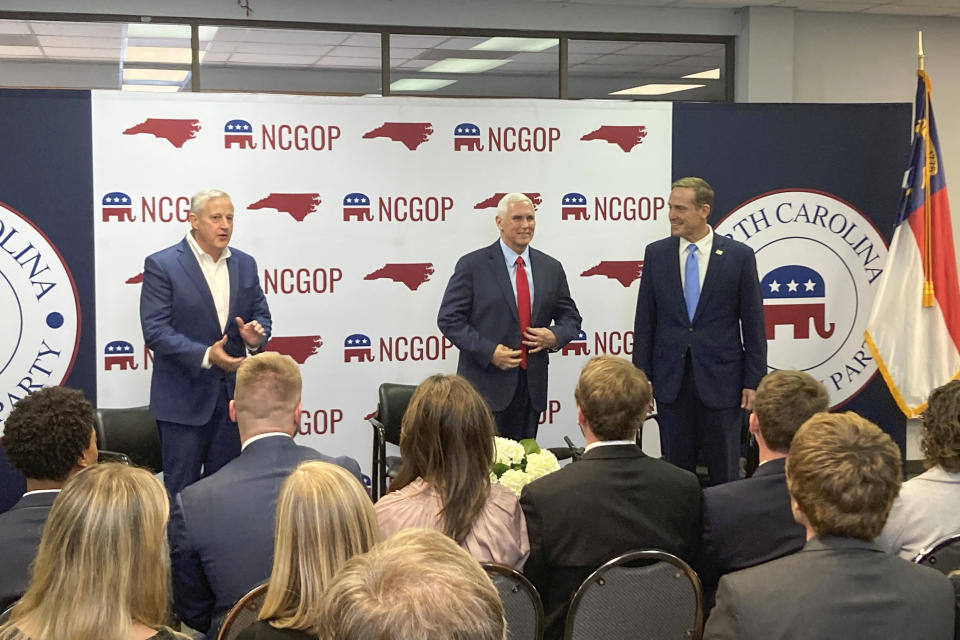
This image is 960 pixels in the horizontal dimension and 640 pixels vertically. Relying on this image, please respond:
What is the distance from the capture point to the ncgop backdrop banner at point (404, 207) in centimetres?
550

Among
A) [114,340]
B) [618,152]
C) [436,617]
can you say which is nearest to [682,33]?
[618,152]

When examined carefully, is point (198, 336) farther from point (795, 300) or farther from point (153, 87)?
point (795, 300)

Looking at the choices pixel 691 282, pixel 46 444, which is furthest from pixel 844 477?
pixel 691 282

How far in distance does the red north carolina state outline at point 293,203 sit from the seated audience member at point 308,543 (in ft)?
12.9

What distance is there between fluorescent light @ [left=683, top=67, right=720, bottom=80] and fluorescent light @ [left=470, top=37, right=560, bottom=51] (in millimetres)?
1180

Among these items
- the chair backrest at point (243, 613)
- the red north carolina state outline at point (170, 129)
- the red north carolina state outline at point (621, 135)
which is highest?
the red north carolina state outline at point (621, 135)

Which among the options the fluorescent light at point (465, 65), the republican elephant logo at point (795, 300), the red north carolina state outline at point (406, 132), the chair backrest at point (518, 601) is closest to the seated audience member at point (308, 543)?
the chair backrest at point (518, 601)

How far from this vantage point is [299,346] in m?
5.82

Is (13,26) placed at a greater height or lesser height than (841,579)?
greater

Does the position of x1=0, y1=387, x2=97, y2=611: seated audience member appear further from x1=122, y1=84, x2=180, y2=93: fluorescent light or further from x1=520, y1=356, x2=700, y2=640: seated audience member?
x1=122, y1=84, x2=180, y2=93: fluorescent light

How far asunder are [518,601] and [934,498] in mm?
1245

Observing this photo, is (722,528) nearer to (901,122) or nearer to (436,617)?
(436,617)

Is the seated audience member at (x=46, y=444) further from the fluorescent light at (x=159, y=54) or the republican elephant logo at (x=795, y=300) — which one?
the republican elephant logo at (x=795, y=300)

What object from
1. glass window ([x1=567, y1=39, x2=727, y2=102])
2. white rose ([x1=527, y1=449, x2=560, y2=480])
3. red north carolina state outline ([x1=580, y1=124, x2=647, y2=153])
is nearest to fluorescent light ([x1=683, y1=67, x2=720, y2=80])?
glass window ([x1=567, y1=39, x2=727, y2=102])
